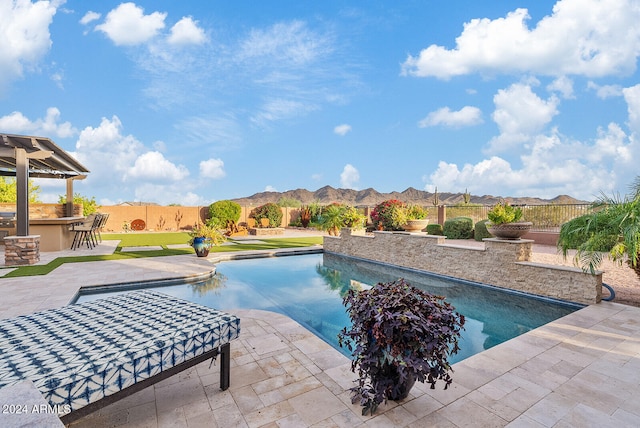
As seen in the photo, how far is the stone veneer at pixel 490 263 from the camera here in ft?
17.3

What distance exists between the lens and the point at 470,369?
280cm

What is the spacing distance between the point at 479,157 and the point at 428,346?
15.6 metres

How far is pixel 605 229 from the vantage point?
4613 mm

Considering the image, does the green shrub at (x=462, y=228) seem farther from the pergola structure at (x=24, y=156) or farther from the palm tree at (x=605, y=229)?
the pergola structure at (x=24, y=156)

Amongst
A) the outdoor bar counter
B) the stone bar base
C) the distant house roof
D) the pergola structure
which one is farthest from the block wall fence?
the stone bar base

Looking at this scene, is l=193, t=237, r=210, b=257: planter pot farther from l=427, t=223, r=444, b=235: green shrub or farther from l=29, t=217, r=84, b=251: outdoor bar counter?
l=427, t=223, r=444, b=235: green shrub

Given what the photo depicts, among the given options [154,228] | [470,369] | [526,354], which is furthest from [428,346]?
[154,228]

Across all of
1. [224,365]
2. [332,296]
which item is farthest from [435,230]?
[224,365]

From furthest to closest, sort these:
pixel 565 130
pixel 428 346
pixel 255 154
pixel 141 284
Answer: pixel 255 154
pixel 565 130
pixel 141 284
pixel 428 346

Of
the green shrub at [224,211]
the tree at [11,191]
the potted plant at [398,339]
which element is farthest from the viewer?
the green shrub at [224,211]

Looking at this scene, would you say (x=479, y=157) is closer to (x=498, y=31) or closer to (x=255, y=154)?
(x=498, y=31)

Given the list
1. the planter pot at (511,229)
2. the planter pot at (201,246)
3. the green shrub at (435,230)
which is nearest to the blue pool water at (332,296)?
the planter pot at (201,246)

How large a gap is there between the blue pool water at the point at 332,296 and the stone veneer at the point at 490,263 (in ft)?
0.72

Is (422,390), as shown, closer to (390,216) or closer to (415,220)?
(415,220)
